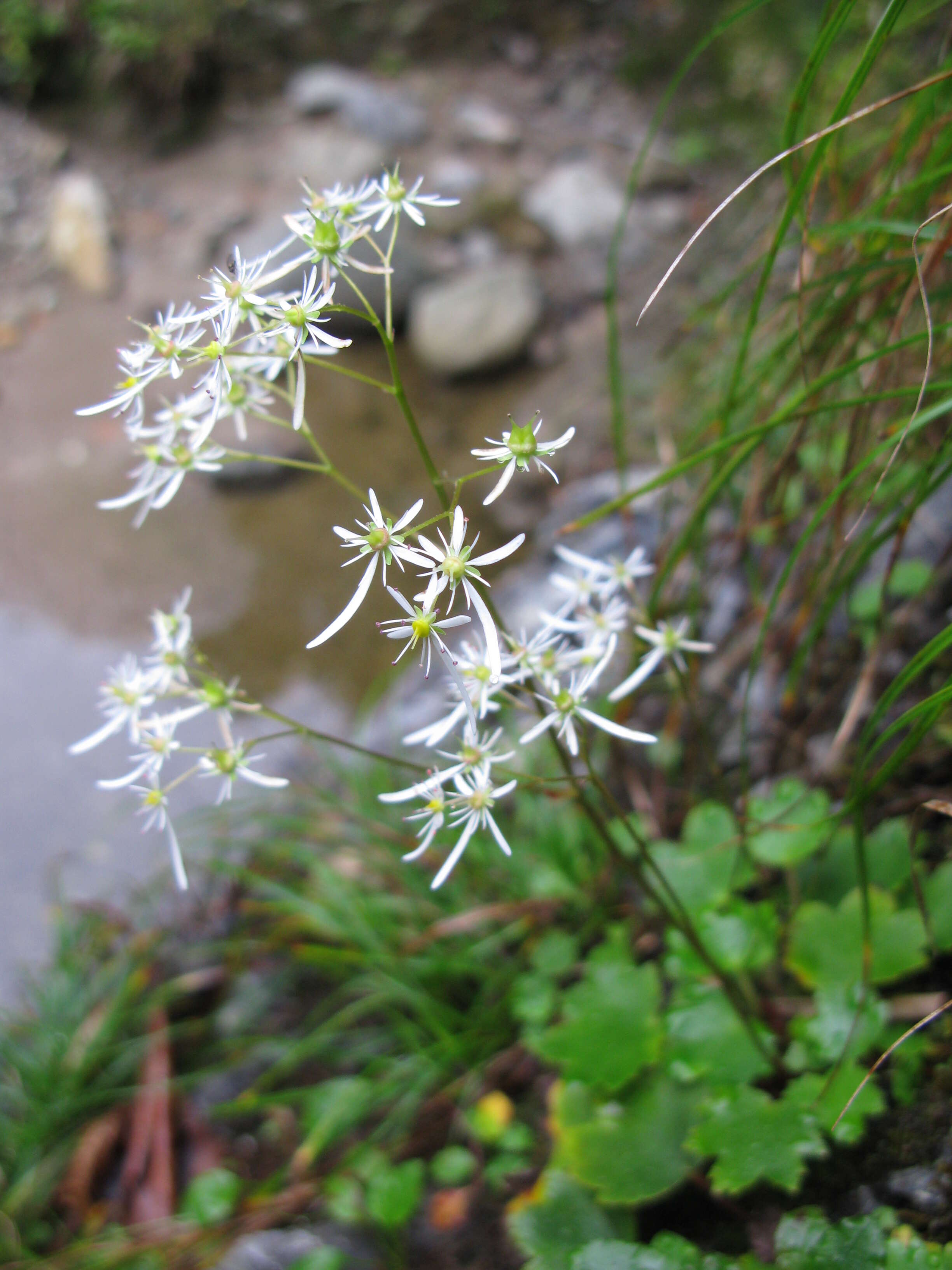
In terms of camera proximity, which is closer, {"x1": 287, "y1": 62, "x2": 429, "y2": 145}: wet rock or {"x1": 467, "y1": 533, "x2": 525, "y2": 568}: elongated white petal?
{"x1": 467, "y1": 533, "x2": 525, "y2": 568}: elongated white petal

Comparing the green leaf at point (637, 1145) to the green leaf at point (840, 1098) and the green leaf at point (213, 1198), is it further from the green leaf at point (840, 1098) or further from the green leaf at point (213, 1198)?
the green leaf at point (213, 1198)

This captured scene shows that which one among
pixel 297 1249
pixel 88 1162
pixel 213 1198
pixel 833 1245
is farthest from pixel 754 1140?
pixel 88 1162

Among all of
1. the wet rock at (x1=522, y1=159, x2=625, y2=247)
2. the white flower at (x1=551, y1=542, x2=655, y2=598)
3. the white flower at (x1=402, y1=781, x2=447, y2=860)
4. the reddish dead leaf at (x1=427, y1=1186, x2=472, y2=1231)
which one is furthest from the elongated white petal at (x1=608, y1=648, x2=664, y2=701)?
the wet rock at (x1=522, y1=159, x2=625, y2=247)

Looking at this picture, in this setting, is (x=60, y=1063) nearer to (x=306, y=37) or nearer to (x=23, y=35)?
(x=23, y=35)

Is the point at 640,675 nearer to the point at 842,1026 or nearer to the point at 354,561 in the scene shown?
the point at 354,561

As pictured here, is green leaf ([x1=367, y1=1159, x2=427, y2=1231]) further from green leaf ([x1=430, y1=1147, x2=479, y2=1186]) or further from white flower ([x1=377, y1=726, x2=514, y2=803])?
white flower ([x1=377, y1=726, x2=514, y2=803])

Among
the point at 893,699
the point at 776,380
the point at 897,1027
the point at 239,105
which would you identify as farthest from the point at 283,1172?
the point at 239,105

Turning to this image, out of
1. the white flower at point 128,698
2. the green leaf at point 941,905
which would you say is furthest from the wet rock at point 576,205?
the white flower at point 128,698
